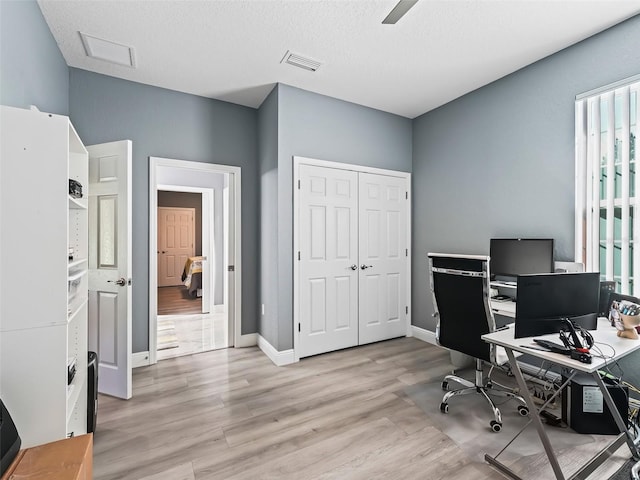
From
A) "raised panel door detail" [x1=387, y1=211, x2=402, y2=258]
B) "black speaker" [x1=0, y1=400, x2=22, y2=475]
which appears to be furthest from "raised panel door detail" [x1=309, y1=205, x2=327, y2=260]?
"black speaker" [x1=0, y1=400, x2=22, y2=475]

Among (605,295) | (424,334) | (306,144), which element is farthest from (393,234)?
(605,295)

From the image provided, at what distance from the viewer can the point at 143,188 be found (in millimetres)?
3172

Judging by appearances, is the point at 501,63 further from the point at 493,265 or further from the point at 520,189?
the point at 493,265

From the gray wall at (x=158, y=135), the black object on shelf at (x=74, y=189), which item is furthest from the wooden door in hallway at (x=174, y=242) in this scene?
the black object on shelf at (x=74, y=189)

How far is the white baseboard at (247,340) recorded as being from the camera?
3.66 m

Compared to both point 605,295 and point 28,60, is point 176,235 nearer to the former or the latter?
point 28,60

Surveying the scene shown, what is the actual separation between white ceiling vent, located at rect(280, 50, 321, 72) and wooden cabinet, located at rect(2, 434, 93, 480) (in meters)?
2.97

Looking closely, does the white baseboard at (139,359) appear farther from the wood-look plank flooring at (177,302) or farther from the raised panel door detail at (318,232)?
the wood-look plank flooring at (177,302)

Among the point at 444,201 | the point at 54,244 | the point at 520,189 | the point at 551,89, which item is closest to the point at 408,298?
the point at 444,201

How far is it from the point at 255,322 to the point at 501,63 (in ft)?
12.6

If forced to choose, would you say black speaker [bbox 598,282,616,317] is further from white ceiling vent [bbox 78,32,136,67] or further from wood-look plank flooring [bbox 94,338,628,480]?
white ceiling vent [bbox 78,32,136,67]

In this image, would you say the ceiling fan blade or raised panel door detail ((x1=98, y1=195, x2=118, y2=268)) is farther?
raised panel door detail ((x1=98, y1=195, x2=118, y2=268))

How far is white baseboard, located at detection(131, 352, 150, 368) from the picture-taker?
3.11m

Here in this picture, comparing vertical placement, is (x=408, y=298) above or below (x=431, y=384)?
above
